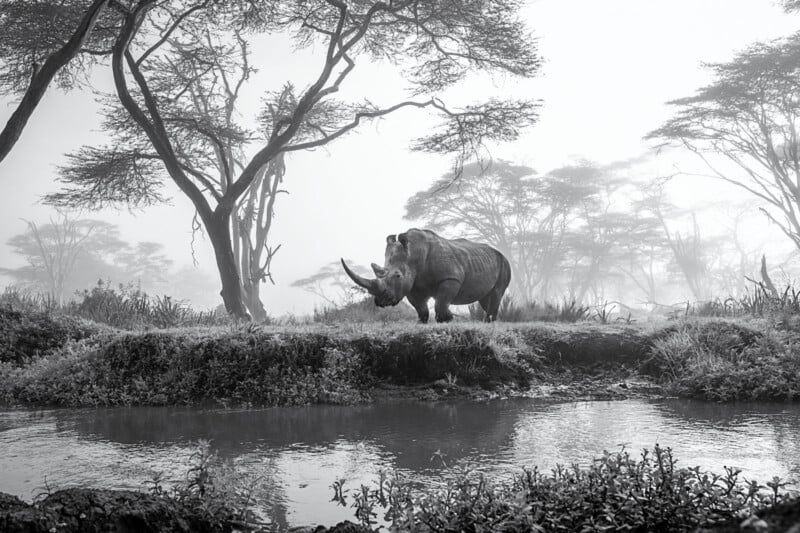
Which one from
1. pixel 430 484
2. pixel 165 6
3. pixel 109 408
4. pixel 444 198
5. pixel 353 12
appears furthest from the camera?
pixel 444 198

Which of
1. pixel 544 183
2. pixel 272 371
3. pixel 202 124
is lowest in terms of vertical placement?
pixel 272 371

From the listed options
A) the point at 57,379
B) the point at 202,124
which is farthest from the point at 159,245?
the point at 57,379

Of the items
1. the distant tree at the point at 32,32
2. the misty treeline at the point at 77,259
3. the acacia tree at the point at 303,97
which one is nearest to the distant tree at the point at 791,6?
the acacia tree at the point at 303,97

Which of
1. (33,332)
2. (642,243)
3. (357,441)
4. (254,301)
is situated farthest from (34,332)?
(642,243)

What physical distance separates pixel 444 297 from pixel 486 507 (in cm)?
598

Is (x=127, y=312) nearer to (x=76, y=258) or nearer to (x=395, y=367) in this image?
(x=395, y=367)

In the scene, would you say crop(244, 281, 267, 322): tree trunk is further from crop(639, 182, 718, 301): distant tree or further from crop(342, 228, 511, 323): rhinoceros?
crop(639, 182, 718, 301): distant tree

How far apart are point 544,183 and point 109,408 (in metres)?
27.8

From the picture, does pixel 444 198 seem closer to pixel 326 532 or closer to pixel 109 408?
pixel 109 408

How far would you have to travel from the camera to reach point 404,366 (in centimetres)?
658

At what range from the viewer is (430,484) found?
292 cm

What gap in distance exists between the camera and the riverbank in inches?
238

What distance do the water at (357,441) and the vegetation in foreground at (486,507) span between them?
22 centimetres

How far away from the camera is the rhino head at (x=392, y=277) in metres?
7.47
